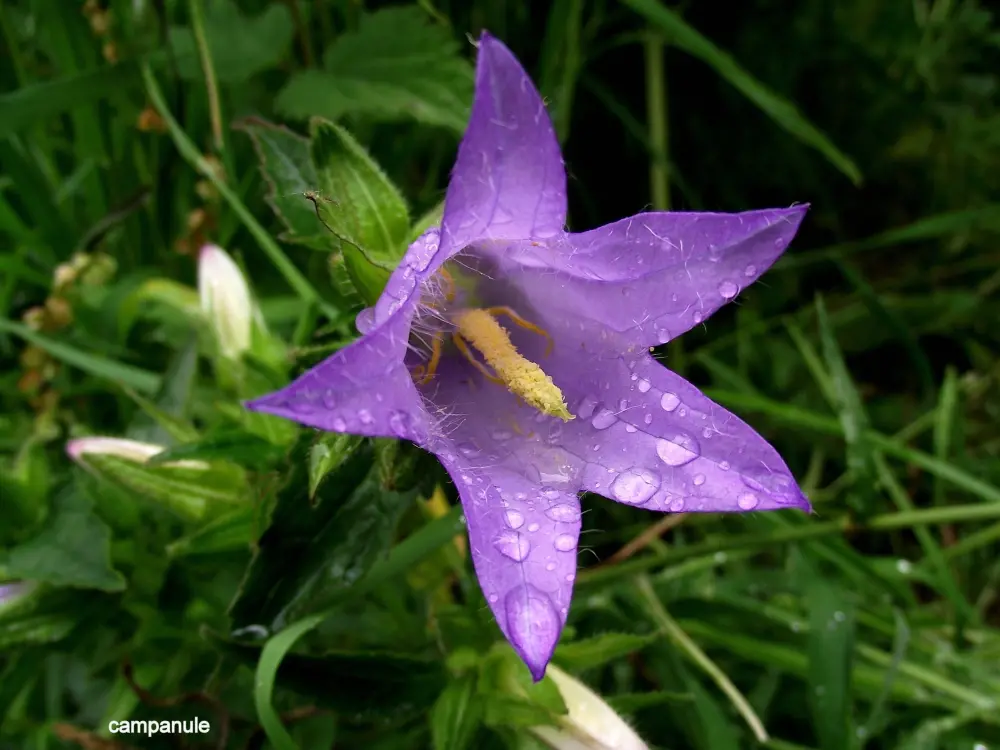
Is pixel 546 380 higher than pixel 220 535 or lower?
higher

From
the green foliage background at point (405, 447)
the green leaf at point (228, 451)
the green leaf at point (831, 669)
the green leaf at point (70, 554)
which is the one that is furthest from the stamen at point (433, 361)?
the green leaf at point (831, 669)

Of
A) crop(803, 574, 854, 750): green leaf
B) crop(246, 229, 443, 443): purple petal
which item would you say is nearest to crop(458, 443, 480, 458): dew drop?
crop(246, 229, 443, 443): purple petal

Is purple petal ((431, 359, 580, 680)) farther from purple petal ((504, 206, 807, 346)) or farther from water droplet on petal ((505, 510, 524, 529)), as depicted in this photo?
purple petal ((504, 206, 807, 346))

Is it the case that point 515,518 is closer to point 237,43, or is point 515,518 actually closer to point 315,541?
point 315,541

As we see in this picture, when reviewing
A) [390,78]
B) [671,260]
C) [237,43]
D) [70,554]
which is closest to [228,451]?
[70,554]

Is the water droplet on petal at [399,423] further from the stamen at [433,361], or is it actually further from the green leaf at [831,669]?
the green leaf at [831,669]
